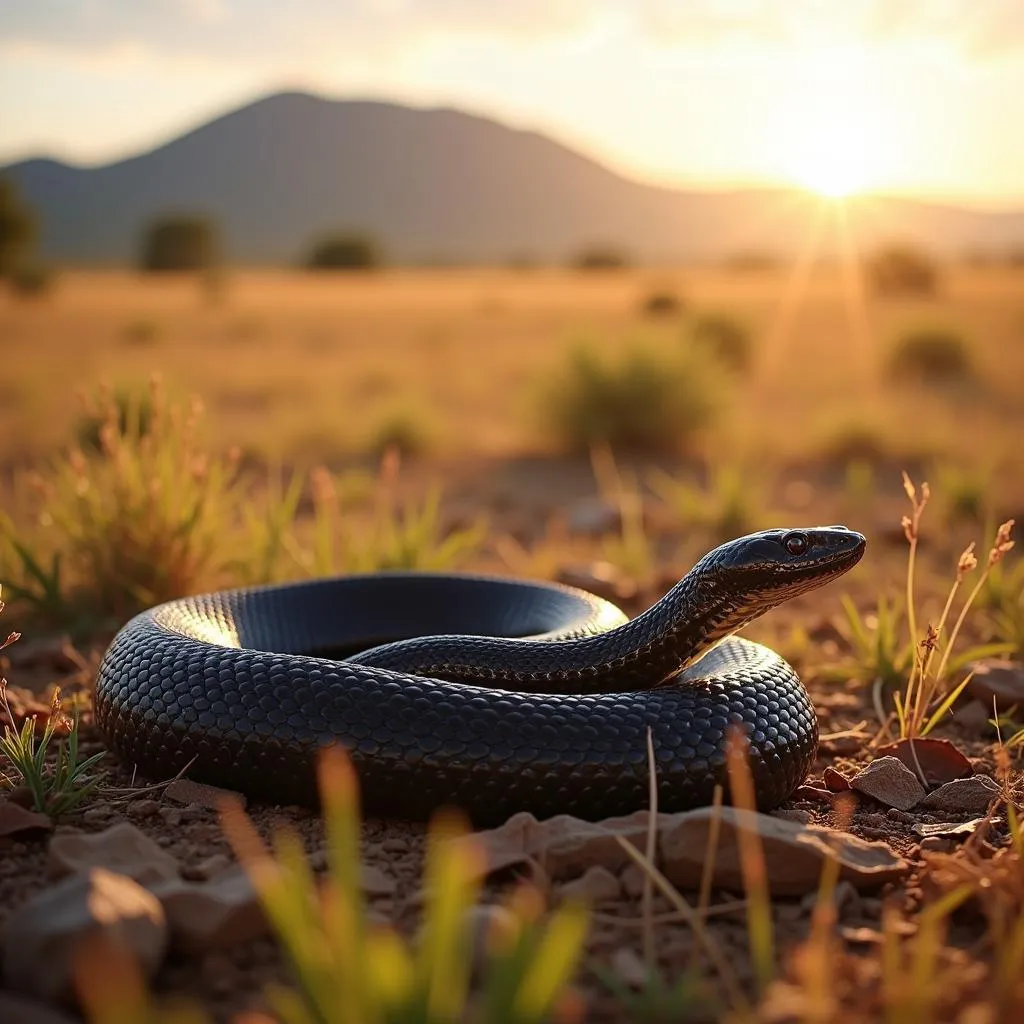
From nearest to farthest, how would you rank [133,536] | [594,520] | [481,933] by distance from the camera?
[481,933] → [133,536] → [594,520]

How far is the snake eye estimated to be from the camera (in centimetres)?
352

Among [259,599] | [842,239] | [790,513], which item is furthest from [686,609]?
[842,239]

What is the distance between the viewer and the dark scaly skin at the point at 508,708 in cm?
310

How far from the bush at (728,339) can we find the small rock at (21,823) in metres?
16.7

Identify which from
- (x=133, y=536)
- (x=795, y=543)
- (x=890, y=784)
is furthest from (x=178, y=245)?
(x=890, y=784)

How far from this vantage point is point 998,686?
443 cm

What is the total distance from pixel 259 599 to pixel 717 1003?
3.08 m

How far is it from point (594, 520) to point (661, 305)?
24.9m

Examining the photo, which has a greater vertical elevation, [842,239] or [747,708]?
[842,239]

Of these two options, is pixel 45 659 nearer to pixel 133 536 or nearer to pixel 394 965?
pixel 133 536

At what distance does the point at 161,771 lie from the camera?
11.4 feet

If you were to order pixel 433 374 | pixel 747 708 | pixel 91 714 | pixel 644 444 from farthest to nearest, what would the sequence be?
pixel 433 374 → pixel 644 444 → pixel 91 714 → pixel 747 708

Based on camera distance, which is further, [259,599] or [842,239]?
[842,239]

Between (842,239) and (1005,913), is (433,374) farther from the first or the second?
(842,239)
